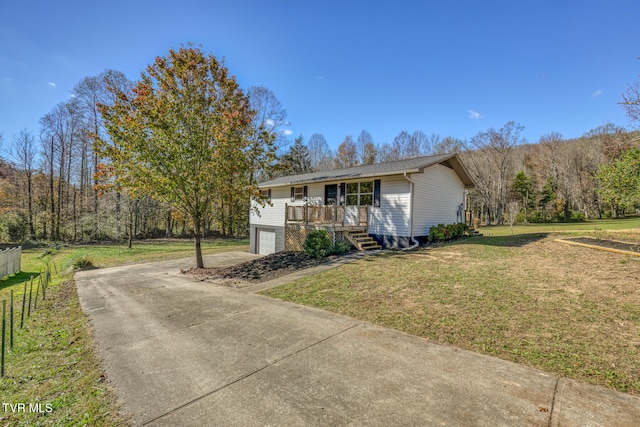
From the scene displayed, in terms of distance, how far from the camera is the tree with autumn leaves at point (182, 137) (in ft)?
31.4

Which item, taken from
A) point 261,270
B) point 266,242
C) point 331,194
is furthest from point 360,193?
point 266,242

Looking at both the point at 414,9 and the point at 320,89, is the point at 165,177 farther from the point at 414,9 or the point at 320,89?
the point at 320,89

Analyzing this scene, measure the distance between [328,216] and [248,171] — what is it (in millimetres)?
4112

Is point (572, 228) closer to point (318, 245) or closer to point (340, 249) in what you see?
point (340, 249)

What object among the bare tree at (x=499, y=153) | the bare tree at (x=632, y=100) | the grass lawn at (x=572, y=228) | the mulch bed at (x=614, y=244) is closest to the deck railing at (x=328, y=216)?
the mulch bed at (x=614, y=244)

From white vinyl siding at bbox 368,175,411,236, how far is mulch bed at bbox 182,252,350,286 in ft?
9.67

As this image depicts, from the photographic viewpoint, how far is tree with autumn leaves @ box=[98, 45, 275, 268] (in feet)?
31.4

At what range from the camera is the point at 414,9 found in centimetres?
1098

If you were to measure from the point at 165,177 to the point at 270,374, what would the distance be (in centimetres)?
862

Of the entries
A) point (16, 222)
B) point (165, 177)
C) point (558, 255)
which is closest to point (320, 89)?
point (165, 177)

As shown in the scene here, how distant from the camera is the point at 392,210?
12.4m

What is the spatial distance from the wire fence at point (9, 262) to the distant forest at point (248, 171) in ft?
15.9

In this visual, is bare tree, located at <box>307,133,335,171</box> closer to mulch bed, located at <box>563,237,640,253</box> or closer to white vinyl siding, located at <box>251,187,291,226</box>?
white vinyl siding, located at <box>251,187,291,226</box>

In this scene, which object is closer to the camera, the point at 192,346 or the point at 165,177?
the point at 192,346
